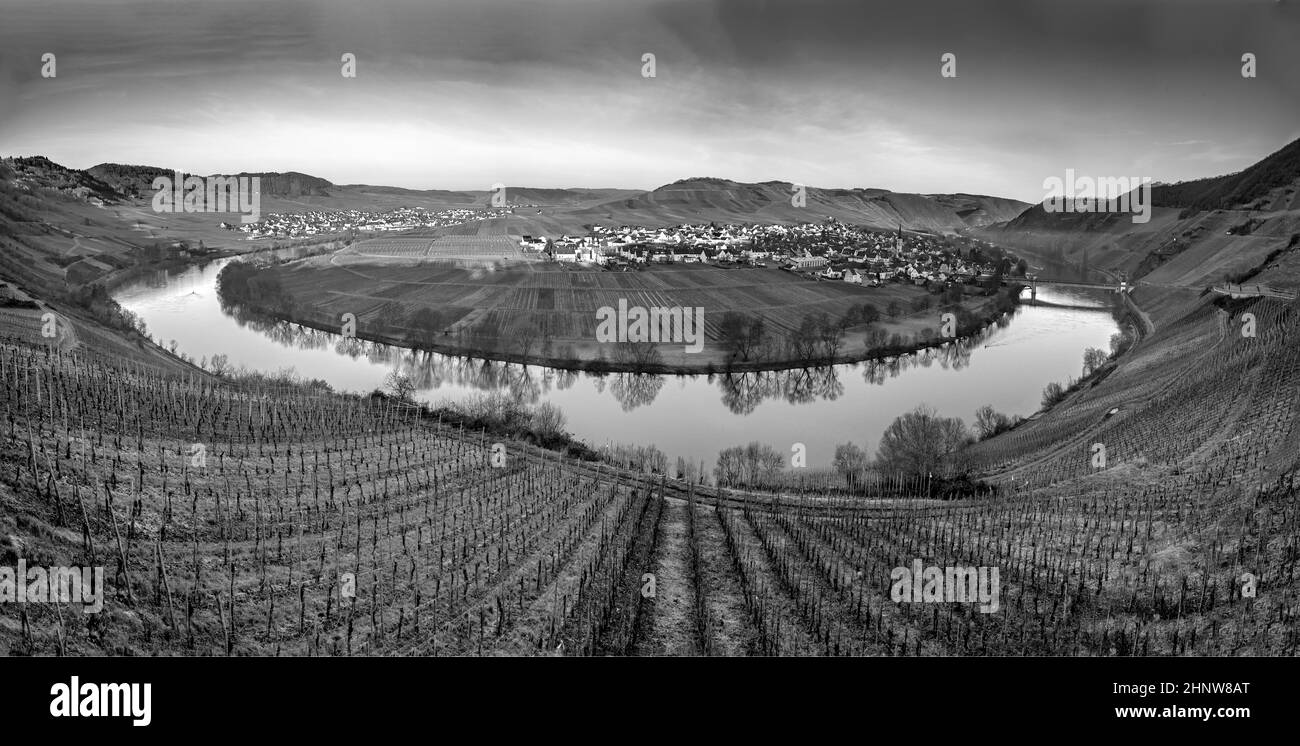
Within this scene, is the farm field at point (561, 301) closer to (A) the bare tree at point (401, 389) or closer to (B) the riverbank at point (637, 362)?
(B) the riverbank at point (637, 362)

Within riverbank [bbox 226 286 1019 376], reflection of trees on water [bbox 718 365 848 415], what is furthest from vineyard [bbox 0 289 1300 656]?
riverbank [bbox 226 286 1019 376]

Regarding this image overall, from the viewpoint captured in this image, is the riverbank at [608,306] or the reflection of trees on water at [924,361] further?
the riverbank at [608,306]

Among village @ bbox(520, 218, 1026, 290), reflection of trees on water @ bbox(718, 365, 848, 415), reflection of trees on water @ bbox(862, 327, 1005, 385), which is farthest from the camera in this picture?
village @ bbox(520, 218, 1026, 290)

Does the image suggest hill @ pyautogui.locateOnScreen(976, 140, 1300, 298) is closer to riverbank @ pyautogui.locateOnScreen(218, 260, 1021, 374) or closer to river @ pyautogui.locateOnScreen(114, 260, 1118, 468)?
river @ pyautogui.locateOnScreen(114, 260, 1118, 468)

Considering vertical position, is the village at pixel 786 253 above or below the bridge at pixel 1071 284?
above

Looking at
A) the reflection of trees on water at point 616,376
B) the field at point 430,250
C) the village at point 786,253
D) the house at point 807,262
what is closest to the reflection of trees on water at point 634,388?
the reflection of trees on water at point 616,376

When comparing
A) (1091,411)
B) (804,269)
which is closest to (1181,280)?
(804,269)

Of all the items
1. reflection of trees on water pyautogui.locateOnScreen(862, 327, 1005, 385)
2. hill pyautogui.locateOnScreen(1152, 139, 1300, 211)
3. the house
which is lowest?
reflection of trees on water pyautogui.locateOnScreen(862, 327, 1005, 385)

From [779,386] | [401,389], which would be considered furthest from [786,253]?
[401,389]
